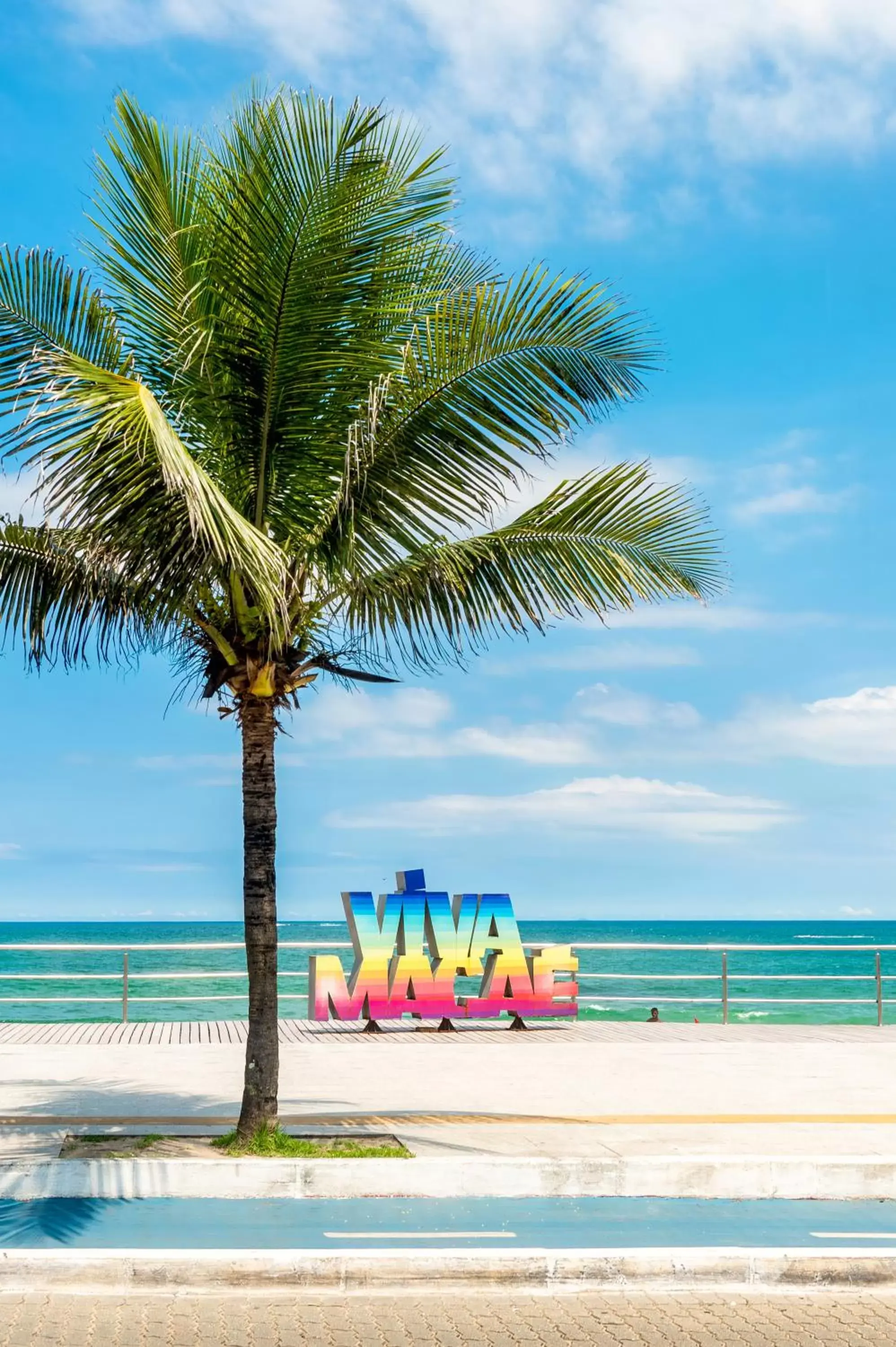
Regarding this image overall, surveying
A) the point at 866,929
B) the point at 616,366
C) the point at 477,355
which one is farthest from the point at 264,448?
the point at 866,929

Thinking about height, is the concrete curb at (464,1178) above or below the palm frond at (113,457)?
below

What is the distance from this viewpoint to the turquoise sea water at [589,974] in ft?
89.9

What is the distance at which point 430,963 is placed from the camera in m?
18.3

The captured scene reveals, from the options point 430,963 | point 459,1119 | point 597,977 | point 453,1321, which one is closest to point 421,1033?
point 430,963

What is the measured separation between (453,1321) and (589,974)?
1450 cm

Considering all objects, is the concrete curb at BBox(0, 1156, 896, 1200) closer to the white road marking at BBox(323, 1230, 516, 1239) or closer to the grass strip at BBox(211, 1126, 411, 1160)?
the grass strip at BBox(211, 1126, 411, 1160)

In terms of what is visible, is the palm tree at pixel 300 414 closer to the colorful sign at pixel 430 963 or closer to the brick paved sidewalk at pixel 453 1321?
the brick paved sidewalk at pixel 453 1321

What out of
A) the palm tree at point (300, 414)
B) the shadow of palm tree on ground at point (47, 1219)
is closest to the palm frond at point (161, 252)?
the palm tree at point (300, 414)

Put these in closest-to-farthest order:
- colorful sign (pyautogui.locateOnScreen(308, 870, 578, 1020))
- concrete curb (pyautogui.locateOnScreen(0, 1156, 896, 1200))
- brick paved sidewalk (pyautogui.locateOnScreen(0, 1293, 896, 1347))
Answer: brick paved sidewalk (pyautogui.locateOnScreen(0, 1293, 896, 1347)), concrete curb (pyautogui.locateOnScreen(0, 1156, 896, 1200)), colorful sign (pyautogui.locateOnScreen(308, 870, 578, 1020))

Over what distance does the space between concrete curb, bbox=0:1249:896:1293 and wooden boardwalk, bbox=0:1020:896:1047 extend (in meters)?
10.2

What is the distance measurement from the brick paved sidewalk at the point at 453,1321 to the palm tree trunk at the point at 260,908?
2590mm

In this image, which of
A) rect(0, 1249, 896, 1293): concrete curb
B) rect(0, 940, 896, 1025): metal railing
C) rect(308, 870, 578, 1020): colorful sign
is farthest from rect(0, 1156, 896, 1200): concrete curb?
rect(308, 870, 578, 1020): colorful sign

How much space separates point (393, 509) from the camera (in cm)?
937

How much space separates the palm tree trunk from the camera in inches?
360
